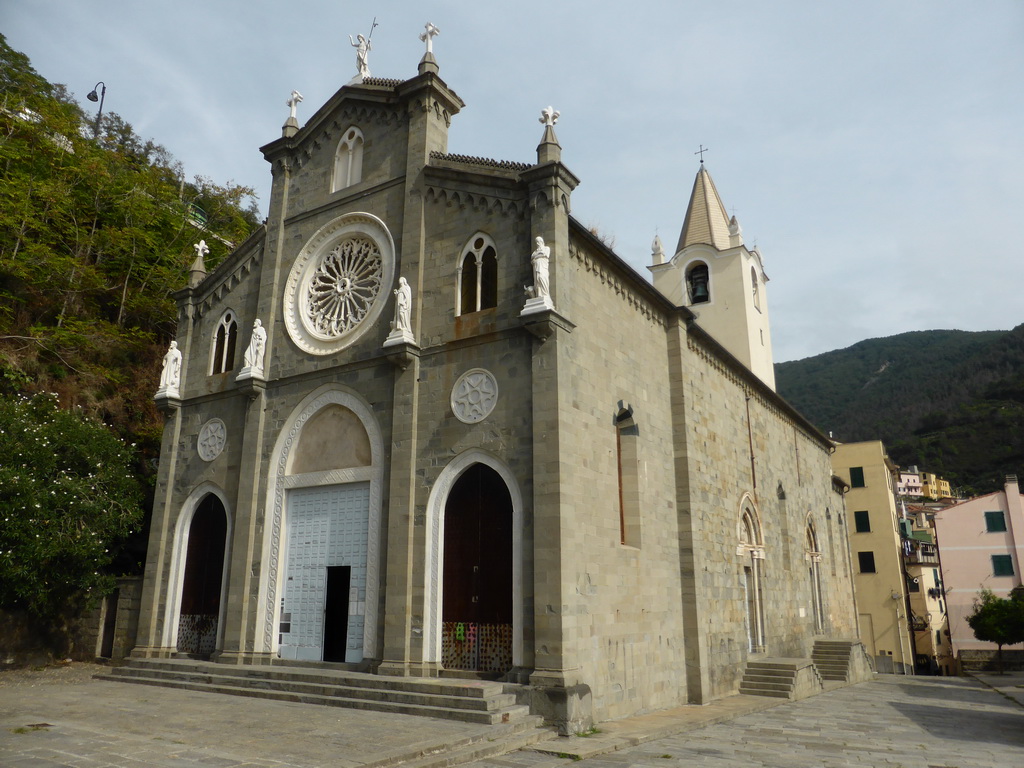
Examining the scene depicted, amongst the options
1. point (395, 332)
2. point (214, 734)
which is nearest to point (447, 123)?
point (395, 332)

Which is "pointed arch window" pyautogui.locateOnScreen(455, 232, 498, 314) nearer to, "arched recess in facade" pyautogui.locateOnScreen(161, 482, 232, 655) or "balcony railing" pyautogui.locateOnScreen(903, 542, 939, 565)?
"arched recess in facade" pyautogui.locateOnScreen(161, 482, 232, 655)

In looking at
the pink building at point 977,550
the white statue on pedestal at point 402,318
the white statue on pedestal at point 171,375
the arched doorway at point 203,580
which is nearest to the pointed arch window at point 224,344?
the white statue on pedestal at point 171,375

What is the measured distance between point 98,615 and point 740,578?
18.0 metres

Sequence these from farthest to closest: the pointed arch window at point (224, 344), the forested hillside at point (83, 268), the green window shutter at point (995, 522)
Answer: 1. the green window shutter at point (995, 522)
2. the forested hillside at point (83, 268)
3. the pointed arch window at point (224, 344)

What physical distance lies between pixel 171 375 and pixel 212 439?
2.65 meters

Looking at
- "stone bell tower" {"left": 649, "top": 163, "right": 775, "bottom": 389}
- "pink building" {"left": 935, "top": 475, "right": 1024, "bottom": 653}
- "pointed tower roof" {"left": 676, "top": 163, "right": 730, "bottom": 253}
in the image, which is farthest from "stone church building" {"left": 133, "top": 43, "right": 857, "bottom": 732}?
"pink building" {"left": 935, "top": 475, "right": 1024, "bottom": 653}

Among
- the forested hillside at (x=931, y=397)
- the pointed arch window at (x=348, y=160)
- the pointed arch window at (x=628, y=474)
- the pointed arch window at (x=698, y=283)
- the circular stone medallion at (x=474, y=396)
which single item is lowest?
the pointed arch window at (x=628, y=474)

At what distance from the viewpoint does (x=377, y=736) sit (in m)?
10.5

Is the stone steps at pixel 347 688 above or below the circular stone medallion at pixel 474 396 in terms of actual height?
below

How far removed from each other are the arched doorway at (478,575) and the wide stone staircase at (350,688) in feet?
2.13

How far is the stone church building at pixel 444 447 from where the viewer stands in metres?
14.2

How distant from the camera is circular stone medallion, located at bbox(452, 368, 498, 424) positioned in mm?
14977

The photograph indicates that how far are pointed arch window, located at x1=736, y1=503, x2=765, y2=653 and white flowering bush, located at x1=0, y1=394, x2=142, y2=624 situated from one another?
1732 centimetres

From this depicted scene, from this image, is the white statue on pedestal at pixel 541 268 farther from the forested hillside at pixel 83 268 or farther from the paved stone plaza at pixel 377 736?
the forested hillside at pixel 83 268
